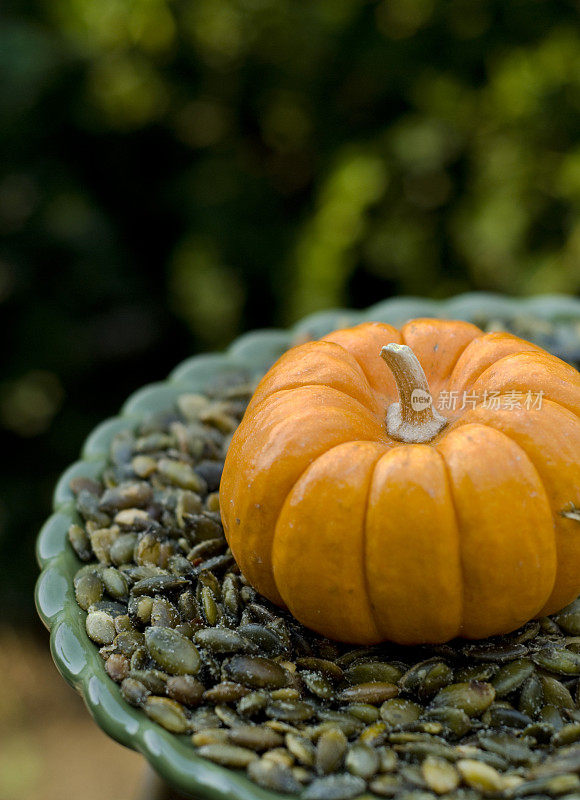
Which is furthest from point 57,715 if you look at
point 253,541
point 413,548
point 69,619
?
point 413,548

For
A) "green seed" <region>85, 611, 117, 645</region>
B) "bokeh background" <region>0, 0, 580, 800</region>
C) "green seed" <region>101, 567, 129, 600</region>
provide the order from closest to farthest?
1. "green seed" <region>85, 611, 117, 645</region>
2. "green seed" <region>101, 567, 129, 600</region>
3. "bokeh background" <region>0, 0, 580, 800</region>

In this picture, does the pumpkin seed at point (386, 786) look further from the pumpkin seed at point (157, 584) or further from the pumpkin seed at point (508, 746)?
the pumpkin seed at point (157, 584)

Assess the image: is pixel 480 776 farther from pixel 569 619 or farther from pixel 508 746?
pixel 569 619

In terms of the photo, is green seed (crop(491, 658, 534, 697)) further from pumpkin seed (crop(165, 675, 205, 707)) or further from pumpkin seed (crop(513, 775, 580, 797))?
pumpkin seed (crop(165, 675, 205, 707))

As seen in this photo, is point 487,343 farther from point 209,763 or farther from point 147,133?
point 147,133

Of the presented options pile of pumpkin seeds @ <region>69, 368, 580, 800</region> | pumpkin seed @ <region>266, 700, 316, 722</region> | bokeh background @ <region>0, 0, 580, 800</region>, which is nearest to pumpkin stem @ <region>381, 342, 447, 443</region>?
pile of pumpkin seeds @ <region>69, 368, 580, 800</region>

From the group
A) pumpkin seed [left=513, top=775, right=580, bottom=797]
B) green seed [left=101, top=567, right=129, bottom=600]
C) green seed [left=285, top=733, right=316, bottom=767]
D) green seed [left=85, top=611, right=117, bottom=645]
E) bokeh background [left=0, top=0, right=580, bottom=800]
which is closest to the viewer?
pumpkin seed [left=513, top=775, right=580, bottom=797]

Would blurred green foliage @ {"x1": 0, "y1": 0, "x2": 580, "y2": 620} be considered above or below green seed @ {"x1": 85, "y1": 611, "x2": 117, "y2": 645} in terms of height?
above
